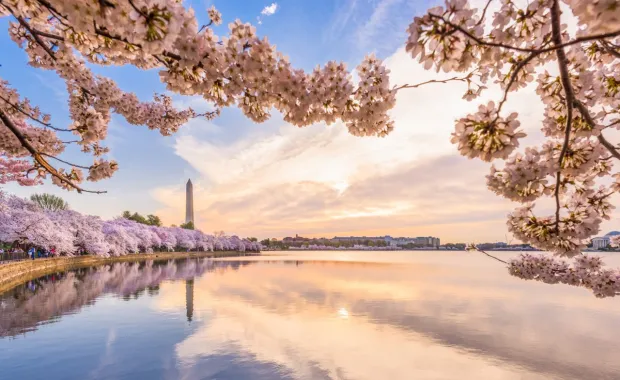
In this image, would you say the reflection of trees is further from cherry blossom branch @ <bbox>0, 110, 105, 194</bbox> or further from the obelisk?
cherry blossom branch @ <bbox>0, 110, 105, 194</bbox>

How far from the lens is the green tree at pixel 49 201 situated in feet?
229

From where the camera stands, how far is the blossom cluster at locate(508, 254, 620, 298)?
5871mm

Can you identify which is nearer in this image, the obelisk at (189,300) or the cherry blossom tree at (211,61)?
the cherry blossom tree at (211,61)

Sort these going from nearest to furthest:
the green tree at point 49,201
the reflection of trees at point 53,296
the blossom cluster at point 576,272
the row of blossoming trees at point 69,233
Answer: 1. the blossom cluster at point 576,272
2. the reflection of trees at point 53,296
3. the row of blossoming trees at point 69,233
4. the green tree at point 49,201

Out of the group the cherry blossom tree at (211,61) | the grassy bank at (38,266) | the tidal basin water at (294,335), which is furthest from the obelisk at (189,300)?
the cherry blossom tree at (211,61)

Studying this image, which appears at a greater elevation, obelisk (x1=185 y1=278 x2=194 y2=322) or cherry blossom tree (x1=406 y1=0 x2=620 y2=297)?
cherry blossom tree (x1=406 y1=0 x2=620 y2=297)

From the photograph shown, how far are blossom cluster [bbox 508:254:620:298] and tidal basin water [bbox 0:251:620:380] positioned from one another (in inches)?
220

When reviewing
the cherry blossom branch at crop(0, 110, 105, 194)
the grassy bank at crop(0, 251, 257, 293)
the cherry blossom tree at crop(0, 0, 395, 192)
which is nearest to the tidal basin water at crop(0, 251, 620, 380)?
the grassy bank at crop(0, 251, 257, 293)

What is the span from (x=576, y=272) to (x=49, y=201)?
293ft

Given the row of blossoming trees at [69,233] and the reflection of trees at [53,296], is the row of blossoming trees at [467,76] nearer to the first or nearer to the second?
the reflection of trees at [53,296]

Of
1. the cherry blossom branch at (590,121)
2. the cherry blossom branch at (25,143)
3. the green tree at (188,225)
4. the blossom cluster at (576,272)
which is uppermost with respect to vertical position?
the green tree at (188,225)

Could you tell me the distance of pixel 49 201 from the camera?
235 ft

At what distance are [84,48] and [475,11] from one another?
13.4 ft

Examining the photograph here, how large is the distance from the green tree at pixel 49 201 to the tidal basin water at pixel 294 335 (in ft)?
185
